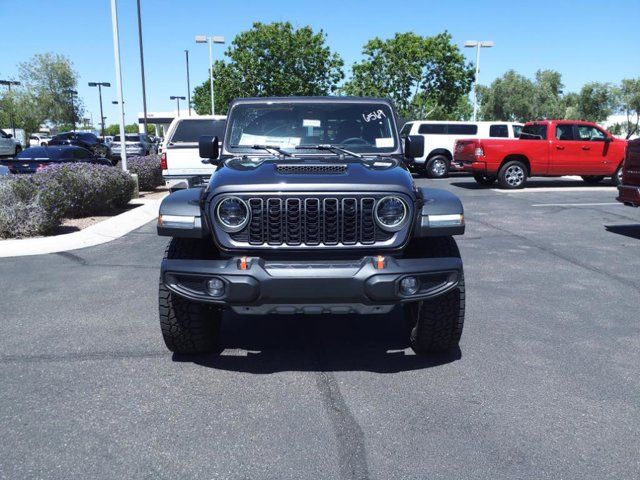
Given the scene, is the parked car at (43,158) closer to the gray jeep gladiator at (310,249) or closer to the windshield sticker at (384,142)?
the windshield sticker at (384,142)

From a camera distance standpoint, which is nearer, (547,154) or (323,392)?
(323,392)

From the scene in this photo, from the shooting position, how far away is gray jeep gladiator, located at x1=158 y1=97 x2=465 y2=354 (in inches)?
141

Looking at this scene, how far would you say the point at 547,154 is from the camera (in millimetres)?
17250

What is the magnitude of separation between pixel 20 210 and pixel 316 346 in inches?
271

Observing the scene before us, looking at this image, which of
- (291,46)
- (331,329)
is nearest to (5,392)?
(331,329)

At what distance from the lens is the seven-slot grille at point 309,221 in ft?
12.2

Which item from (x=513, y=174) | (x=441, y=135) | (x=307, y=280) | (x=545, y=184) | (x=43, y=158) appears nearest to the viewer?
(x=307, y=280)

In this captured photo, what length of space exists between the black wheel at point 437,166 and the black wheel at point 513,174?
15.3ft

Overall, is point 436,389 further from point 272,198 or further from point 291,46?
point 291,46

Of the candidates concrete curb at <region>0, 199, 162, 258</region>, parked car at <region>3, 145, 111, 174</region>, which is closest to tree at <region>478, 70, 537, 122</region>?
parked car at <region>3, 145, 111, 174</region>

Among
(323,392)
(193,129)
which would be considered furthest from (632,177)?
(193,129)

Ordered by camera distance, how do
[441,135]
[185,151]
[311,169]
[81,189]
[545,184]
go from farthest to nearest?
1. [441,135]
2. [545,184]
3. [185,151]
4. [81,189]
5. [311,169]

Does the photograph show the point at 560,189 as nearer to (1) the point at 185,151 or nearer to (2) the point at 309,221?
(1) the point at 185,151

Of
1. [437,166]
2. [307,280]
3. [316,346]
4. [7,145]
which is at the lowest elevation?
[316,346]
